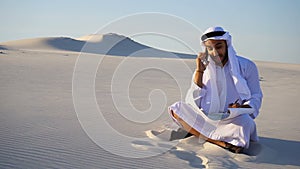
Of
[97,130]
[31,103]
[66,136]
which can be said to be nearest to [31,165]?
[66,136]

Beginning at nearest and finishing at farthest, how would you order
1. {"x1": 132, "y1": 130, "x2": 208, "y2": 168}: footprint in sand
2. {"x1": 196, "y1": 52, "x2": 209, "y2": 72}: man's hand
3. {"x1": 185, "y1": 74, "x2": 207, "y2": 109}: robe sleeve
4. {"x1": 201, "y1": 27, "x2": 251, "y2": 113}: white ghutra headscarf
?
{"x1": 132, "y1": 130, "x2": 208, "y2": 168}: footprint in sand < {"x1": 201, "y1": 27, "x2": 251, "y2": 113}: white ghutra headscarf < {"x1": 196, "y1": 52, "x2": 209, "y2": 72}: man's hand < {"x1": 185, "y1": 74, "x2": 207, "y2": 109}: robe sleeve

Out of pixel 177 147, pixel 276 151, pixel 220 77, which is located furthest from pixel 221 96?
pixel 276 151

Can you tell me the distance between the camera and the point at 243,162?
4.26m

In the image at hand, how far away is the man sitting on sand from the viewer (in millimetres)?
4414

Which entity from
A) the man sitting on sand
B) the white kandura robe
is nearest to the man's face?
the man sitting on sand

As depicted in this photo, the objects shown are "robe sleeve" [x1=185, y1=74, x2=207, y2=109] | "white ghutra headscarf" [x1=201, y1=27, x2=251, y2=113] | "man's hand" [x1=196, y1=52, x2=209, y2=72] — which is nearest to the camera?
"white ghutra headscarf" [x1=201, y1=27, x2=251, y2=113]

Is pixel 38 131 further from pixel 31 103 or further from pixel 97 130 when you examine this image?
pixel 31 103

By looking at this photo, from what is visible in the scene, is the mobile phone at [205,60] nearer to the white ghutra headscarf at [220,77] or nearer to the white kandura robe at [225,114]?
the white ghutra headscarf at [220,77]

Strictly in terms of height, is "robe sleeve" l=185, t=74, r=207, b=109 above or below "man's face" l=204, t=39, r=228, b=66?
below

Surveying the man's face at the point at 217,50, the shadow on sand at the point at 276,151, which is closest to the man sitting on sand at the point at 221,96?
the man's face at the point at 217,50

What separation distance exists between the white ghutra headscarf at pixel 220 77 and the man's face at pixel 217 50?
0.18 feet

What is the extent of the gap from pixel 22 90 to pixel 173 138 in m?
6.08

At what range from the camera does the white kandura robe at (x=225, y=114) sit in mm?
4418

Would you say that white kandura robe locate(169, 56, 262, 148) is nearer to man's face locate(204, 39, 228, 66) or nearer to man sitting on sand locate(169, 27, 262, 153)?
man sitting on sand locate(169, 27, 262, 153)
